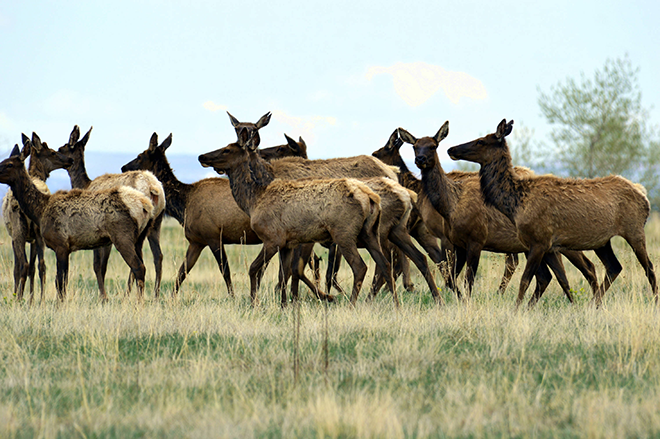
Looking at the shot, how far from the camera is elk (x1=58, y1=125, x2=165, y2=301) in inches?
426

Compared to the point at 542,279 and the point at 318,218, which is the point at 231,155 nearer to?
the point at 318,218

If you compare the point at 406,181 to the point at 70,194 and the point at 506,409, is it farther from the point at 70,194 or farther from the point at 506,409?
the point at 506,409

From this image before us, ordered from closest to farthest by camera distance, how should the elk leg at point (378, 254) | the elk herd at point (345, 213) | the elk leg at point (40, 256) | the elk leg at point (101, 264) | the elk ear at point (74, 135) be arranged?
1. the elk herd at point (345, 213)
2. the elk leg at point (378, 254)
3. the elk leg at point (40, 256)
4. the elk leg at point (101, 264)
5. the elk ear at point (74, 135)

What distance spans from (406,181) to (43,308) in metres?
6.24

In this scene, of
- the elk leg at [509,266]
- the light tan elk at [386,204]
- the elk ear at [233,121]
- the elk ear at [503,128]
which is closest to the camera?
the elk ear at [503,128]

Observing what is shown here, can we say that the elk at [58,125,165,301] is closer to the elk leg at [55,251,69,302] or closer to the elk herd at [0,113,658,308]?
the elk herd at [0,113,658,308]

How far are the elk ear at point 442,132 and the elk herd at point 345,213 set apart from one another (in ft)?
0.07

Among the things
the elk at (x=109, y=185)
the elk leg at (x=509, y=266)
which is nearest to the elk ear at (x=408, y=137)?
the elk leg at (x=509, y=266)

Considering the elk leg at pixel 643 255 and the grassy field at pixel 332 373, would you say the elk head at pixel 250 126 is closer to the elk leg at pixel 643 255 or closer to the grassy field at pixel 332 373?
the grassy field at pixel 332 373

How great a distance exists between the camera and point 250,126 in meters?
11.1

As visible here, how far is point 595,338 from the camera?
6.95 m

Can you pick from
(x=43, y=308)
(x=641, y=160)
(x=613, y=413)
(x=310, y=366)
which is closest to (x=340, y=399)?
(x=310, y=366)

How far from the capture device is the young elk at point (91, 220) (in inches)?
375

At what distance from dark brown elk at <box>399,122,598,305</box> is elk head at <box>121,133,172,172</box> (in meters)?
4.38
